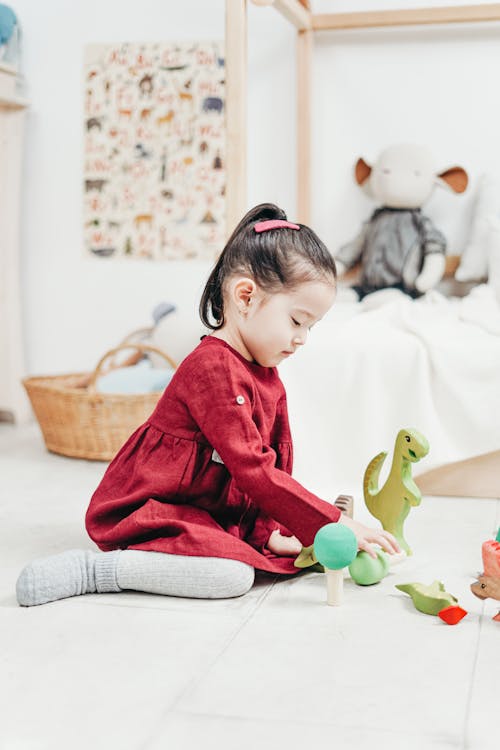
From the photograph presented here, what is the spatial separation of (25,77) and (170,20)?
1.56 feet

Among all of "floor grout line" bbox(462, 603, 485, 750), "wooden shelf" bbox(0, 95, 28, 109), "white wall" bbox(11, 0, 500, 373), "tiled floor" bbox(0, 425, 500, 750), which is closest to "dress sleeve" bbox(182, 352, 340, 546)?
"tiled floor" bbox(0, 425, 500, 750)

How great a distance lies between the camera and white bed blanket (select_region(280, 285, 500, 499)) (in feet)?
5.83

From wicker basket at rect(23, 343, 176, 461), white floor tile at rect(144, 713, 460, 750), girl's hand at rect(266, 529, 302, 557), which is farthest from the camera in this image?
wicker basket at rect(23, 343, 176, 461)

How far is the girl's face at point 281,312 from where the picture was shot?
1283mm

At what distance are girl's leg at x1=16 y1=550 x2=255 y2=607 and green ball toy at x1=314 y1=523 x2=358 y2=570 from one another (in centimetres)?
13

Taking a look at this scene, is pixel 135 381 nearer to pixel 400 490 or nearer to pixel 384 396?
pixel 384 396

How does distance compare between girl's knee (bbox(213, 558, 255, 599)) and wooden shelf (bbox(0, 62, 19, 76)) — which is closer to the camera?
girl's knee (bbox(213, 558, 255, 599))

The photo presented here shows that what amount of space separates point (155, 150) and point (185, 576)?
1.77 m

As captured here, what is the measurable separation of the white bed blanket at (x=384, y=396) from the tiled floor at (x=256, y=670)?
395 mm

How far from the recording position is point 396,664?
3.33 ft

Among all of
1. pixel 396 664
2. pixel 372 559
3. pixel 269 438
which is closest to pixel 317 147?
pixel 269 438

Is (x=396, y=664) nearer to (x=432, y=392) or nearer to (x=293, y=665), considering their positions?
(x=293, y=665)

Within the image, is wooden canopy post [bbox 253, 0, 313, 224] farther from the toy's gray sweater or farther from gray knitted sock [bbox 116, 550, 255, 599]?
gray knitted sock [bbox 116, 550, 255, 599]

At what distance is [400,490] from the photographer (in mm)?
1369
